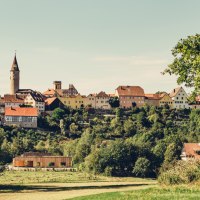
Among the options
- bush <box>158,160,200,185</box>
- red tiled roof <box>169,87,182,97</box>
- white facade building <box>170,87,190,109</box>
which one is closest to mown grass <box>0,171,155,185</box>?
bush <box>158,160,200,185</box>

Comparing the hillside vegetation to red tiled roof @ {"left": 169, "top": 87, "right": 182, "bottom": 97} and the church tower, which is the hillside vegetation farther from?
the church tower

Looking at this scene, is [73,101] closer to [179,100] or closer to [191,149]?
[179,100]

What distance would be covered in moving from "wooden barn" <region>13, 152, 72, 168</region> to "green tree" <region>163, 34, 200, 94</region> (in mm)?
63840

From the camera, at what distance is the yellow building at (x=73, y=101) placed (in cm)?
16000

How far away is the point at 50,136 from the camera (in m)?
126

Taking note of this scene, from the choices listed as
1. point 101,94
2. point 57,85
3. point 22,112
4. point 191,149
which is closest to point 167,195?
point 191,149

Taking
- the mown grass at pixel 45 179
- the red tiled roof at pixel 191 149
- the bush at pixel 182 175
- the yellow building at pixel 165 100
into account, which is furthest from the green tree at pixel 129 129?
the bush at pixel 182 175

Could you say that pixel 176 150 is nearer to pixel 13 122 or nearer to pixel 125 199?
pixel 13 122

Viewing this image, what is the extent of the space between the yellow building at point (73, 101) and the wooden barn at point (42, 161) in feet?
213

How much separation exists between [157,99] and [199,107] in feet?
44.2

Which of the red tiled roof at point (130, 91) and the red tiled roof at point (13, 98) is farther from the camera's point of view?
the red tiled roof at point (130, 91)

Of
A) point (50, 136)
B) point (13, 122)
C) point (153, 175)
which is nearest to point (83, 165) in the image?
point (153, 175)

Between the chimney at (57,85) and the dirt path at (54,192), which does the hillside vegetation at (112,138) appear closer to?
the dirt path at (54,192)

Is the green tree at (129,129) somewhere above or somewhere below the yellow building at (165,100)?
below
